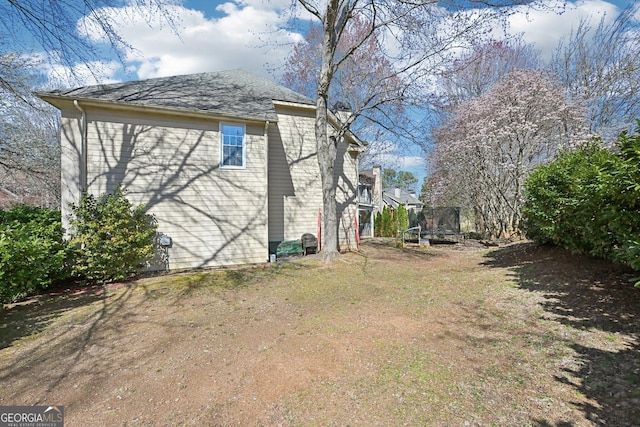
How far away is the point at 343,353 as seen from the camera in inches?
135

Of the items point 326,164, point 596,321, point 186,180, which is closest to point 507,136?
point 326,164

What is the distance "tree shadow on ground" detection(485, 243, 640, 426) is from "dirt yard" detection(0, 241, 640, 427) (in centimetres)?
2

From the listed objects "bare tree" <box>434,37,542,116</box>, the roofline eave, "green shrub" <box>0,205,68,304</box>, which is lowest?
"green shrub" <box>0,205,68,304</box>

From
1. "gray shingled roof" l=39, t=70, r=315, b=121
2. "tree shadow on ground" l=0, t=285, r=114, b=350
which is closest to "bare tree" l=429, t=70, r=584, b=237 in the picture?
"gray shingled roof" l=39, t=70, r=315, b=121

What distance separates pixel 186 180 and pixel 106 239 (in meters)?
2.49

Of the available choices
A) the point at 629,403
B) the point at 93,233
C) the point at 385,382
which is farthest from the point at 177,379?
the point at 93,233

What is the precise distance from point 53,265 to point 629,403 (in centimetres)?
872

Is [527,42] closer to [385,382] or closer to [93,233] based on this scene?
[385,382]

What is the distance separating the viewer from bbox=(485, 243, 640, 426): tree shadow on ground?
7.73 ft

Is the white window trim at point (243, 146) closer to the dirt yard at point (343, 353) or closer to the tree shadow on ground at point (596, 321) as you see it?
the dirt yard at point (343, 353)

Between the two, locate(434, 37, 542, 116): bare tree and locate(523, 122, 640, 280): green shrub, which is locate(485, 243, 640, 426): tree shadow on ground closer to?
locate(523, 122, 640, 280): green shrub

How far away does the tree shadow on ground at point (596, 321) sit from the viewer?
236 centimetres

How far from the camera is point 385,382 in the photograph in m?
2.84

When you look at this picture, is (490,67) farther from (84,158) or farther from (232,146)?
(84,158)
